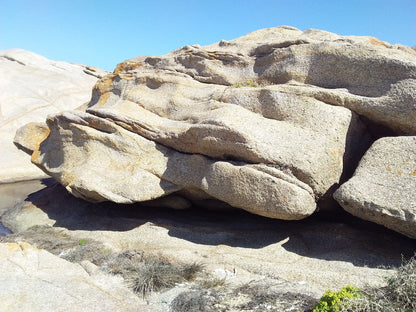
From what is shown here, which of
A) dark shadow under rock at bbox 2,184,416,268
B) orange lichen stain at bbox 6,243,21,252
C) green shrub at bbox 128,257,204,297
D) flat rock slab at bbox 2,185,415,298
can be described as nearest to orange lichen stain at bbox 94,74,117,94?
dark shadow under rock at bbox 2,184,416,268

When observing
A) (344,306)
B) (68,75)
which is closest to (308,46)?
(344,306)

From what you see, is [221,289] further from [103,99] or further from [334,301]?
[103,99]

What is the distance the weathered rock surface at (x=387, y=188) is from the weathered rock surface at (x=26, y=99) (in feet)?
56.5

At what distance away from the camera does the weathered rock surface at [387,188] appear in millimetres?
6398

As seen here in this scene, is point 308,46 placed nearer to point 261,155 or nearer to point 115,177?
point 261,155

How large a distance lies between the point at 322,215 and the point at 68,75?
103 feet

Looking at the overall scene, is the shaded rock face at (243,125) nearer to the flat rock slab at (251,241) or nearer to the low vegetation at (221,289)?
the flat rock slab at (251,241)

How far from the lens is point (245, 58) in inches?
436

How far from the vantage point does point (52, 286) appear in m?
5.61

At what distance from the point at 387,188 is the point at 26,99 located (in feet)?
91.3

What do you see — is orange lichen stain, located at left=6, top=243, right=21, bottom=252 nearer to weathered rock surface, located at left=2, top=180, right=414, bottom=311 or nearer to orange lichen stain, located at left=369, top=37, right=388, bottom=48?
weathered rock surface, located at left=2, top=180, right=414, bottom=311

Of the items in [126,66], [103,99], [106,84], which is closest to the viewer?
[103,99]

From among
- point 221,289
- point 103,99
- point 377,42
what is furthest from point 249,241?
point 103,99

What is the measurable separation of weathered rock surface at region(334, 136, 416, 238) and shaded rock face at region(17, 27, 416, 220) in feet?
2.58
